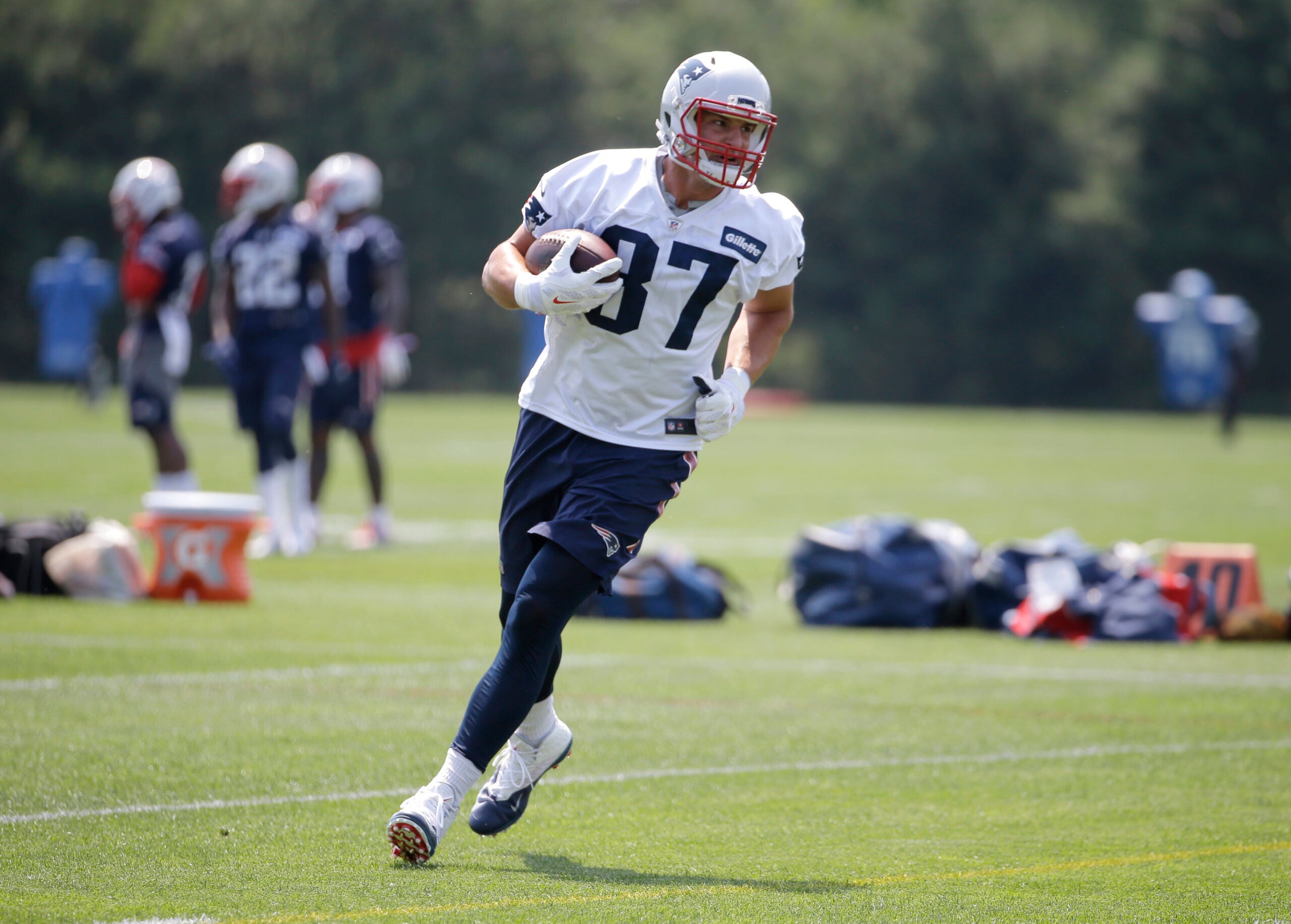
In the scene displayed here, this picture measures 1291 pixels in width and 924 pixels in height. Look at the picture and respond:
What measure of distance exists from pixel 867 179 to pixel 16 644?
41.9m

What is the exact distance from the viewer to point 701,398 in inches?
179

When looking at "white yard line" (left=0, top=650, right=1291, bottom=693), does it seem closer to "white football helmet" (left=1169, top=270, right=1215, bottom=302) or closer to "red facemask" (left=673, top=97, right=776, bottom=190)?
"red facemask" (left=673, top=97, right=776, bottom=190)

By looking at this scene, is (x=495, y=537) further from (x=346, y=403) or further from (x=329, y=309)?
(x=329, y=309)

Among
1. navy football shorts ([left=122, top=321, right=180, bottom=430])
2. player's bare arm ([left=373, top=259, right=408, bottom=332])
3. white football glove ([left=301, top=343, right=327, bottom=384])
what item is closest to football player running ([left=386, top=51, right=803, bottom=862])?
navy football shorts ([left=122, top=321, right=180, bottom=430])

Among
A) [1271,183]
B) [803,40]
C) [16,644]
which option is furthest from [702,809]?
[803,40]

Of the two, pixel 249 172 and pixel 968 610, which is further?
pixel 249 172

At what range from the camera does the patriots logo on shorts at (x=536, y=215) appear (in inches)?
183

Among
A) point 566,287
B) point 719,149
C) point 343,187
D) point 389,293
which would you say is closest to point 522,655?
point 566,287

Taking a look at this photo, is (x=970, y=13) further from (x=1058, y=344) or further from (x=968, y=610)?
(x=968, y=610)

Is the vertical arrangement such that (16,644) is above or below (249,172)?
below

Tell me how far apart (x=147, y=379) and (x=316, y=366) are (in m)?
1.58

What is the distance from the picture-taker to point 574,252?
14.4ft

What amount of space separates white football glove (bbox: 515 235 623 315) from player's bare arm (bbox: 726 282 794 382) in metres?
0.56

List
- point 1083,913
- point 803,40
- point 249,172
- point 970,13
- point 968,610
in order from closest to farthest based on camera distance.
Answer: point 1083,913
point 968,610
point 249,172
point 970,13
point 803,40
